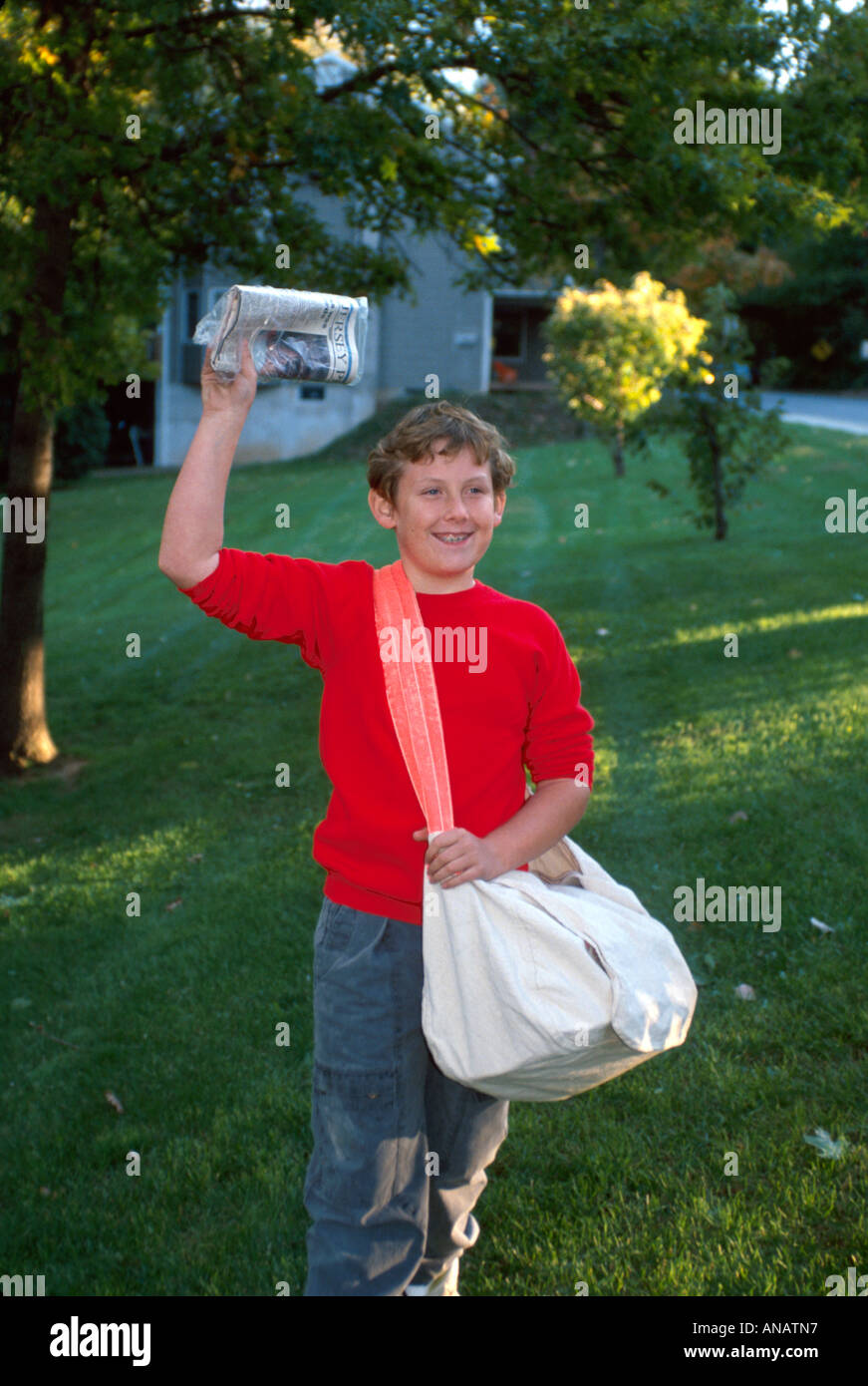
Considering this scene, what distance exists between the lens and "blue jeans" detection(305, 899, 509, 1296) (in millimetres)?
2510

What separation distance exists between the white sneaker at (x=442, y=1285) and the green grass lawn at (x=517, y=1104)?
0.25m

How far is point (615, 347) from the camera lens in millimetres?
21750

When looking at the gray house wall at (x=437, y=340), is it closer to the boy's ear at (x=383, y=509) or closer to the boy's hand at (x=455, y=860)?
the boy's ear at (x=383, y=509)

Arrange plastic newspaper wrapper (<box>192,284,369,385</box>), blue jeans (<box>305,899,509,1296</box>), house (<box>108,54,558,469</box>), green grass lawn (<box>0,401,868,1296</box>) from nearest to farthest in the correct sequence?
plastic newspaper wrapper (<box>192,284,369,385</box>), blue jeans (<box>305,899,509,1296</box>), green grass lawn (<box>0,401,868,1296</box>), house (<box>108,54,558,469</box>)

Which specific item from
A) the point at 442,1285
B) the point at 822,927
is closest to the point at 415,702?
the point at 442,1285

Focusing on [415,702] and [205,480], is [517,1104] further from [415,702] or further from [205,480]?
[205,480]

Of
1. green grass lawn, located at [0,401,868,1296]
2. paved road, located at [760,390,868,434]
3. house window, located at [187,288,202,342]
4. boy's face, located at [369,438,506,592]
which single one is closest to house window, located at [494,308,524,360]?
paved road, located at [760,390,868,434]

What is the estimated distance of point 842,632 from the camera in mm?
9609

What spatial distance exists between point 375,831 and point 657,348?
19.6 m

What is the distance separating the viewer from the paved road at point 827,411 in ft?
95.6

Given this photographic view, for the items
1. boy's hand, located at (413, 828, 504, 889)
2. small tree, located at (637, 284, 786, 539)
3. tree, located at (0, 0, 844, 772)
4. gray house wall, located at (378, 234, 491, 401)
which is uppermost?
gray house wall, located at (378, 234, 491, 401)

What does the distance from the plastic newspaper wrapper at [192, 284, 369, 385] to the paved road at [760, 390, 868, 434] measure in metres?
23.7

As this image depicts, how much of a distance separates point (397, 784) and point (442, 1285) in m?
1.21

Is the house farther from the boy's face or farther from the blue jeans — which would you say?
the blue jeans
